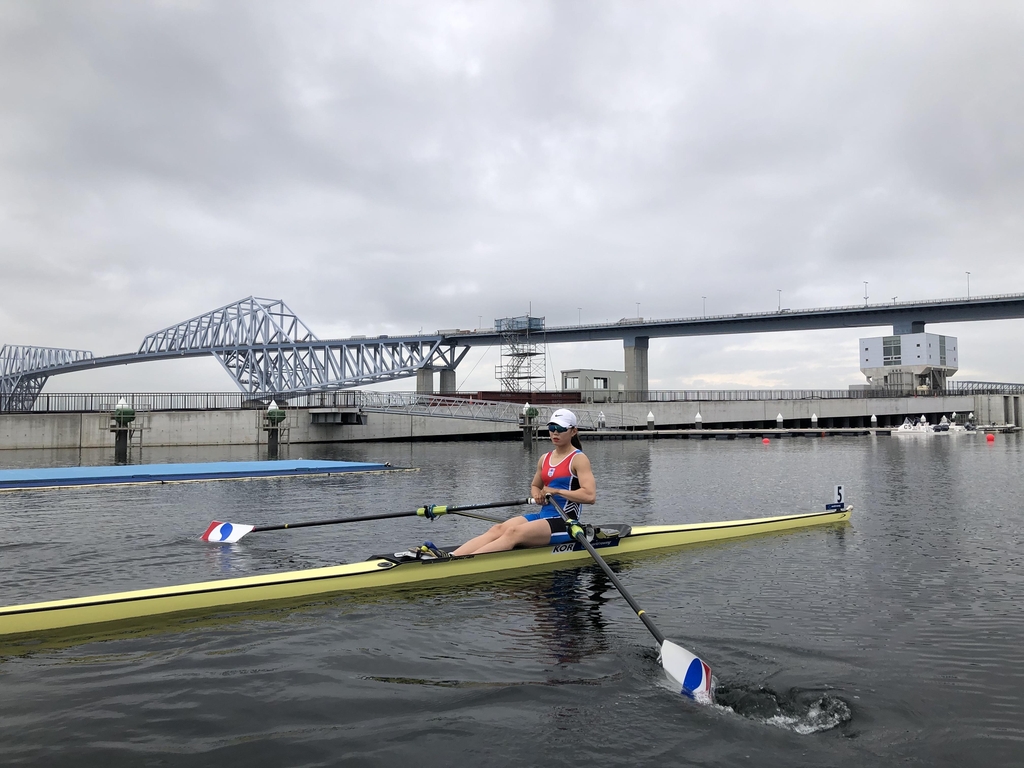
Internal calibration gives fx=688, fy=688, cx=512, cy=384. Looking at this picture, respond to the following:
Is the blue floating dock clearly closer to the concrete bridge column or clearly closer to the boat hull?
the boat hull

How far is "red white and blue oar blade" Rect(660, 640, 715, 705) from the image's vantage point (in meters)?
5.67

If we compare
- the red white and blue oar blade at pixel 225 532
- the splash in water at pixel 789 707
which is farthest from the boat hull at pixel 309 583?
the splash in water at pixel 789 707

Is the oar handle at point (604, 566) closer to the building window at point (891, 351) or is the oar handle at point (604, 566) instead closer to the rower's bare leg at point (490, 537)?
the rower's bare leg at point (490, 537)

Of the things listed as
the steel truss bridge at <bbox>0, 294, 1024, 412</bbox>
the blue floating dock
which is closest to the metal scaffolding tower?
the steel truss bridge at <bbox>0, 294, 1024, 412</bbox>

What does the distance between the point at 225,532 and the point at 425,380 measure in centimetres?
7625

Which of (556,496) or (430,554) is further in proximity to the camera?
(556,496)

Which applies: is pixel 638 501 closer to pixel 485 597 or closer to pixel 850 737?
pixel 485 597

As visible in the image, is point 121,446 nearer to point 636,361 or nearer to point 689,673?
point 689,673

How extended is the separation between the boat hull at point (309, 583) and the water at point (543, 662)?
0.25m

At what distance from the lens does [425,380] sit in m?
88.1

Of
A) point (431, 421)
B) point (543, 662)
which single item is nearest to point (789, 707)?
point (543, 662)

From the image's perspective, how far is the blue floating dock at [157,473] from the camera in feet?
67.5

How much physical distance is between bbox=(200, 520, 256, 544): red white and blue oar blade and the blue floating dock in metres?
11.3

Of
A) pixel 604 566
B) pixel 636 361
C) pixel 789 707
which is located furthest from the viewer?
pixel 636 361
